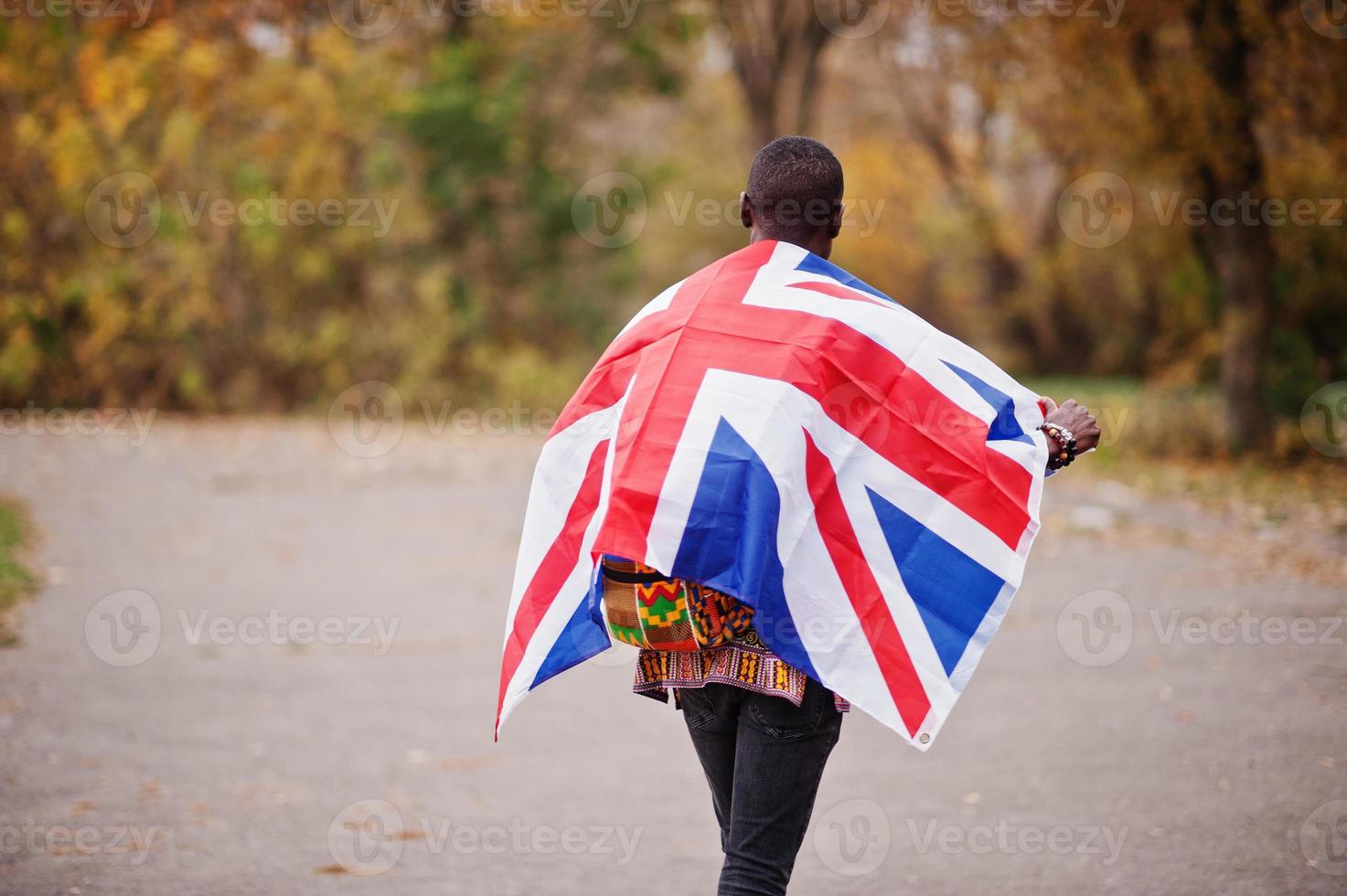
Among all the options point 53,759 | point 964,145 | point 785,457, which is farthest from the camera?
point 964,145

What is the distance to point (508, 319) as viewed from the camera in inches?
924

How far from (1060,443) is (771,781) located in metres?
1.08

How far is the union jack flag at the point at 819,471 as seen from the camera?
2.83 meters

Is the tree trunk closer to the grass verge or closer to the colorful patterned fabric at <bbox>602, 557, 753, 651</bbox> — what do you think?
the grass verge

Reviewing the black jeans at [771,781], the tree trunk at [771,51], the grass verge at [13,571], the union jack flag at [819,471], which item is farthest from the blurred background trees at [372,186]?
the black jeans at [771,781]

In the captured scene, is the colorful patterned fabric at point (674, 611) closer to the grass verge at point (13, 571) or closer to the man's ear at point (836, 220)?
the man's ear at point (836, 220)

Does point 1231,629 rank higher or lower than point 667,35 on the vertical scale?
lower

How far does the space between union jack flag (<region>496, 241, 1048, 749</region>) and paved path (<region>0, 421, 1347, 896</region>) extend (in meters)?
1.84

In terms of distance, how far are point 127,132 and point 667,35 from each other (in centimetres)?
932

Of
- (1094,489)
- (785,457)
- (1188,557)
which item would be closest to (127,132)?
(1094,489)

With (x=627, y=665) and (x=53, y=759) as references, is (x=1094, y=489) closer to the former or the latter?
(x=627, y=665)

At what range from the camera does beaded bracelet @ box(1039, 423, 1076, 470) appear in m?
3.10

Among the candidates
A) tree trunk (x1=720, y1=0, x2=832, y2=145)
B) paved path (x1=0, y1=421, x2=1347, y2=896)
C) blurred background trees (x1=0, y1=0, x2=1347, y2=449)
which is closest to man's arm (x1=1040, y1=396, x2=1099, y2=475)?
paved path (x1=0, y1=421, x2=1347, y2=896)

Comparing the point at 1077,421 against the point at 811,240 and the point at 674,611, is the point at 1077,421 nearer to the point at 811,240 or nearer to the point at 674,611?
the point at 811,240
